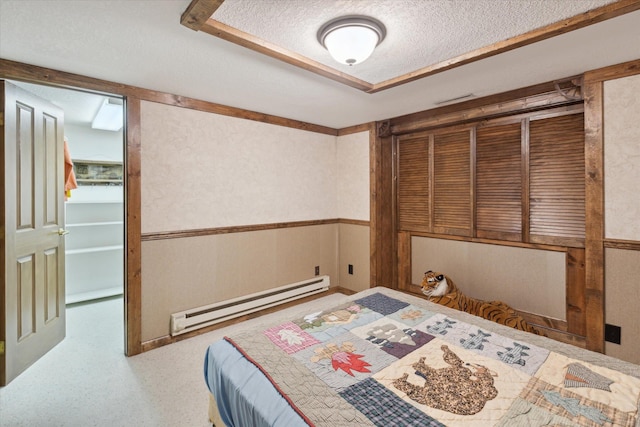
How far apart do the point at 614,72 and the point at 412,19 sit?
174cm

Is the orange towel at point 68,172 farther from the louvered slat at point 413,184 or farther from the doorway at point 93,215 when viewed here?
the louvered slat at point 413,184

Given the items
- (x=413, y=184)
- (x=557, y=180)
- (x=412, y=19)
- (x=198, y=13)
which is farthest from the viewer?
(x=413, y=184)

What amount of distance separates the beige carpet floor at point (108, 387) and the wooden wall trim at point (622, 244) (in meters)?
3.08

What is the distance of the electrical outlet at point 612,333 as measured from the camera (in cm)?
221

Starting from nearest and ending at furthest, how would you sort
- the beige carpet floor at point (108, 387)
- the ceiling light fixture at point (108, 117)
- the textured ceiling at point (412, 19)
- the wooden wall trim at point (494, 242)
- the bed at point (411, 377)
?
the bed at point (411, 377), the textured ceiling at point (412, 19), the beige carpet floor at point (108, 387), the wooden wall trim at point (494, 242), the ceiling light fixture at point (108, 117)

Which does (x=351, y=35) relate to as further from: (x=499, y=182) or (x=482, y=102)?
(x=499, y=182)

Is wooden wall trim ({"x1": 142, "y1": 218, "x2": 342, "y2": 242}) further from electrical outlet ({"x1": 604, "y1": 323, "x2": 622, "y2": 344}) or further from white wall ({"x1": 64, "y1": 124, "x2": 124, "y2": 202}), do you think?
electrical outlet ({"x1": 604, "y1": 323, "x2": 622, "y2": 344})

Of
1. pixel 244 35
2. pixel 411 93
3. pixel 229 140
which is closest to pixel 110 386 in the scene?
pixel 229 140

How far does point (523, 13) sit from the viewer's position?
1.60m

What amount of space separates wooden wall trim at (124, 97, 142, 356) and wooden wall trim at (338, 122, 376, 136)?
96.9 inches

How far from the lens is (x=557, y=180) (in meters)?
2.63

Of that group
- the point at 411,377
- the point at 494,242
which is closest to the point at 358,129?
the point at 494,242

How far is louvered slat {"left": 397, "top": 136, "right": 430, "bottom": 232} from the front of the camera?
3570 millimetres

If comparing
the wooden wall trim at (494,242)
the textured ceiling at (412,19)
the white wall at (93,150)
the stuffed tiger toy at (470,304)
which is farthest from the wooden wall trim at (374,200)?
the white wall at (93,150)
